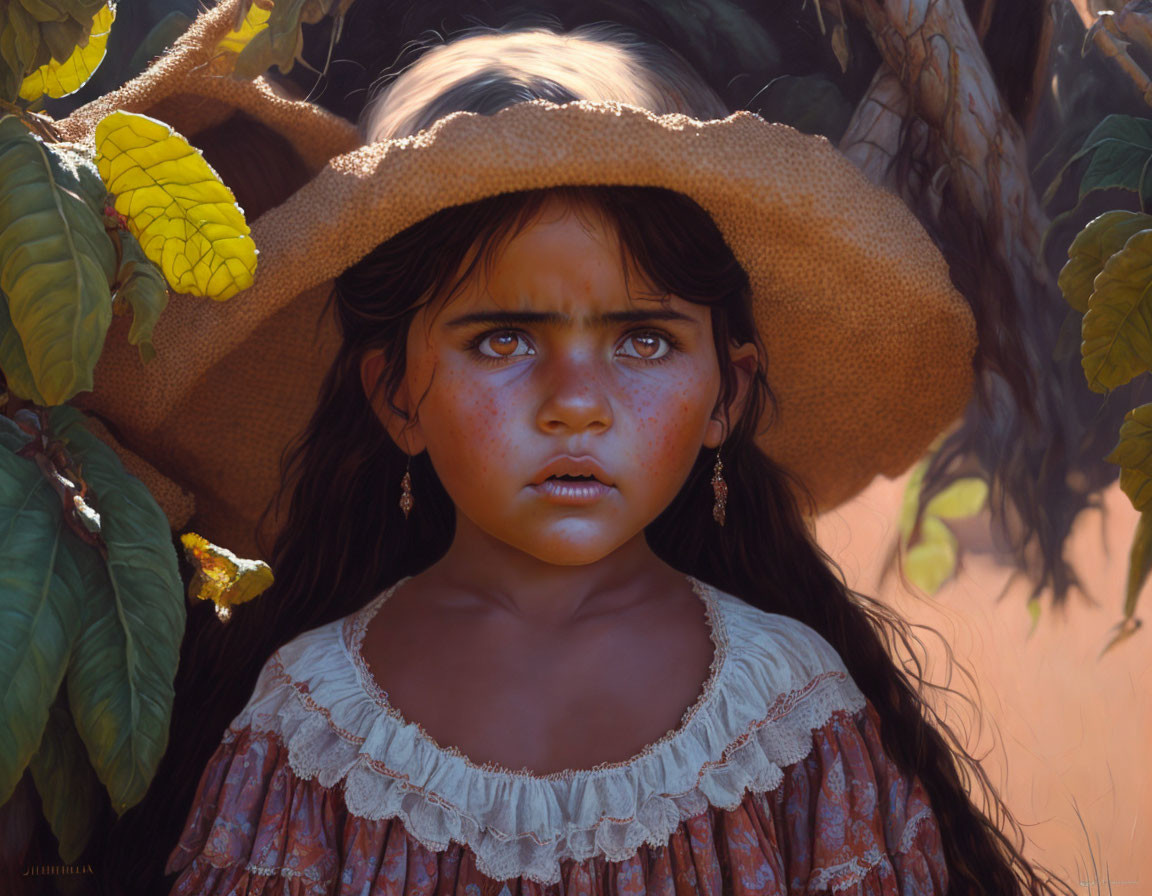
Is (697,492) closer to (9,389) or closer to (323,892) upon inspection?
(323,892)

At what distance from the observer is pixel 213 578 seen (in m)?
1.30

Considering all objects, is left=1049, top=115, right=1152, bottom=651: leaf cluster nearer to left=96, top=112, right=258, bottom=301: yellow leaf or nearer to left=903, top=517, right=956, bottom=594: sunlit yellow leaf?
left=903, top=517, right=956, bottom=594: sunlit yellow leaf

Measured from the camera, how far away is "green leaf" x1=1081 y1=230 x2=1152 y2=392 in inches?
49.5

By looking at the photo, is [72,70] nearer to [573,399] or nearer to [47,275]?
[47,275]

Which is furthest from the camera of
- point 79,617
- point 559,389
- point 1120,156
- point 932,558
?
point 932,558

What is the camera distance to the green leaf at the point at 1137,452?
4.30 ft

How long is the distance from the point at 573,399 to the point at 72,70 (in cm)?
57

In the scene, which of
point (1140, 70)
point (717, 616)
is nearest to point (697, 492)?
point (717, 616)

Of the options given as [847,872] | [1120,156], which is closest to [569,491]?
[847,872]

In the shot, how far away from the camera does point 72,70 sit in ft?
4.35

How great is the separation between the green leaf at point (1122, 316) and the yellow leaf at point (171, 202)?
0.76 metres

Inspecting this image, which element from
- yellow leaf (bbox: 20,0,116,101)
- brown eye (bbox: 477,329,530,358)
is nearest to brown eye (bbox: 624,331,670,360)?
brown eye (bbox: 477,329,530,358)

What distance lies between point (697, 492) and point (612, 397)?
324 mm

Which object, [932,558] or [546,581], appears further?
[932,558]
